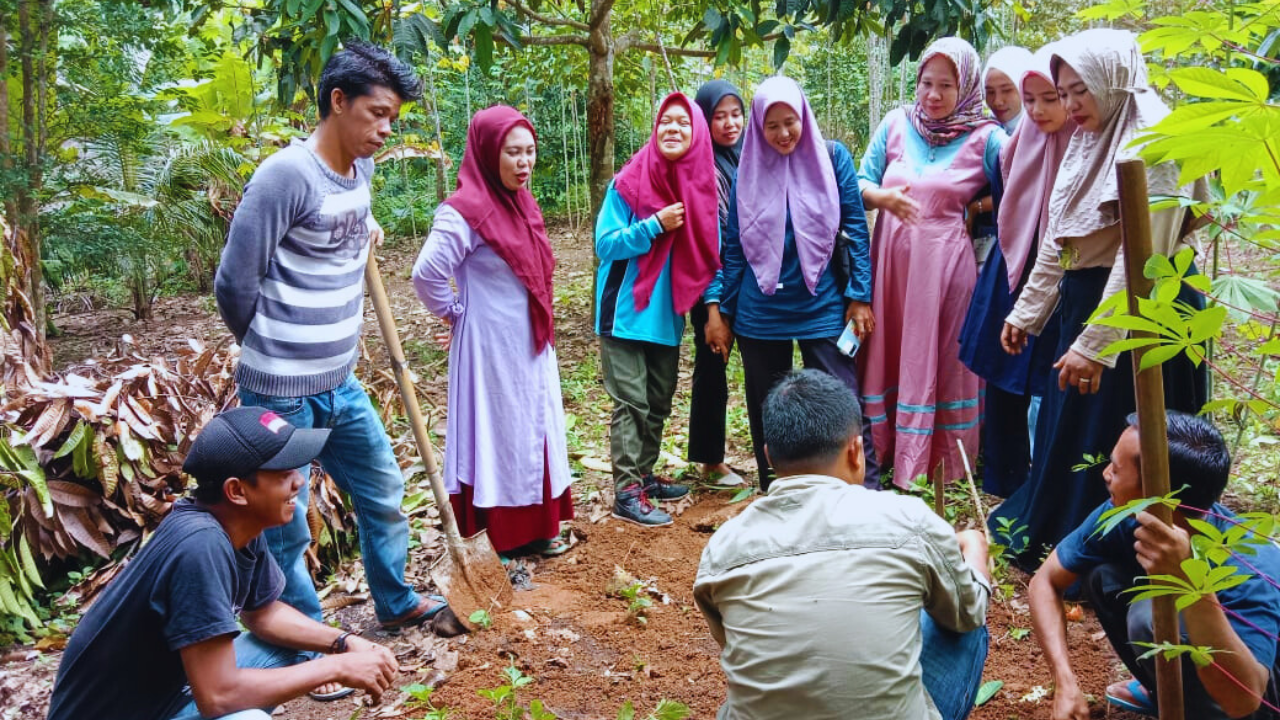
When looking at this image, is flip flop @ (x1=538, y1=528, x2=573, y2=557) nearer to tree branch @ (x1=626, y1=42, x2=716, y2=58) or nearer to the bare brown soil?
the bare brown soil

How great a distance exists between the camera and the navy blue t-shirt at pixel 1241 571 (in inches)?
75.6

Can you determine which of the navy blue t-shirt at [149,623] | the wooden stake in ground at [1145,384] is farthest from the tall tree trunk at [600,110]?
the wooden stake in ground at [1145,384]

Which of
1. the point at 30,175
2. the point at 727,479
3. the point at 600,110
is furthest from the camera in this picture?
the point at 600,110

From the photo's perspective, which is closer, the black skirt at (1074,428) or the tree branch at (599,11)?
the black skirt at (1074,428)

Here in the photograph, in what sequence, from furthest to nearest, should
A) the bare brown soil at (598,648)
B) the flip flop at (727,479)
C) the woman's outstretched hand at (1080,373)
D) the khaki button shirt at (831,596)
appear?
the flip flop at (727,479) → the woman's outstretched hand at (1080,373) → the bare brown soil at (598,648) → the khaki button shirt at (831,596)

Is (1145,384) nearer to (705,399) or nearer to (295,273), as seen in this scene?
(295,273)

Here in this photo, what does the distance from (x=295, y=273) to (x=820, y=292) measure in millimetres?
2074

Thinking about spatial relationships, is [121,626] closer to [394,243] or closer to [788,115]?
[788,115]

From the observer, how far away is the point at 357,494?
9.89 feet

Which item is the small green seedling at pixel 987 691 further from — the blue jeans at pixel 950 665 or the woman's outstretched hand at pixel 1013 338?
the woman's outstretched hand at pixel 1013 338

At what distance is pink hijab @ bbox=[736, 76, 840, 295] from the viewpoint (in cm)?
384

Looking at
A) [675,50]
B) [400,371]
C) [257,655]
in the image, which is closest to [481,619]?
[400,371]

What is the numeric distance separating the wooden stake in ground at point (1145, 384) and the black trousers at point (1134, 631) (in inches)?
19.1

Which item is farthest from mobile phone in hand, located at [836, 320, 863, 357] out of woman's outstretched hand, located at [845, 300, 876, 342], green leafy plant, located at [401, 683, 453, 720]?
green leafy plant, located at [401, 683, 453, 720]
